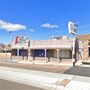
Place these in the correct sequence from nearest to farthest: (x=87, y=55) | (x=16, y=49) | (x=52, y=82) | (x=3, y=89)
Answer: (x=3, y=89) < (x=52, y=82) < (x=87, y=55) < (x=16, y=49)

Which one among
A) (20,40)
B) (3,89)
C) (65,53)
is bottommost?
(3,89)

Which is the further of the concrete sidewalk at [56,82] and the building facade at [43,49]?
the building facade at [43,49]

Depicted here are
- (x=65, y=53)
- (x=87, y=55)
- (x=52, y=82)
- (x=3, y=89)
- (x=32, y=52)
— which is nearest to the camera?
(x=3, y=89)

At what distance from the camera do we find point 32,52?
40.0 m

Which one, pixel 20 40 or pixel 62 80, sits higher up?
pixel 20 40

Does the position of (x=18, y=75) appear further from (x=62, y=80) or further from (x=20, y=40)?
(x=20, y=40)

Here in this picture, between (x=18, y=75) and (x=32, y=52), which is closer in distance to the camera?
(x=18, y=75)

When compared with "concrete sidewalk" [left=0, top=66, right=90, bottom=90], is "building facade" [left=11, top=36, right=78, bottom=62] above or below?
above

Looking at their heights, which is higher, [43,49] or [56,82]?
[43,49]

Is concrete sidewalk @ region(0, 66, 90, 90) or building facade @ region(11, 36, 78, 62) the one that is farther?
building facade @ region(11, 36, 78, 62)

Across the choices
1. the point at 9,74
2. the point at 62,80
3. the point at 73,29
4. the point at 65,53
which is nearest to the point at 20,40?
the point at 65,53

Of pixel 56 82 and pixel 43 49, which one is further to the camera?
pixel 43 49

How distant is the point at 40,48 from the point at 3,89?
85.1 ft

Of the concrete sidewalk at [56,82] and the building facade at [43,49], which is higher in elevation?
the building facade at [43,49]
